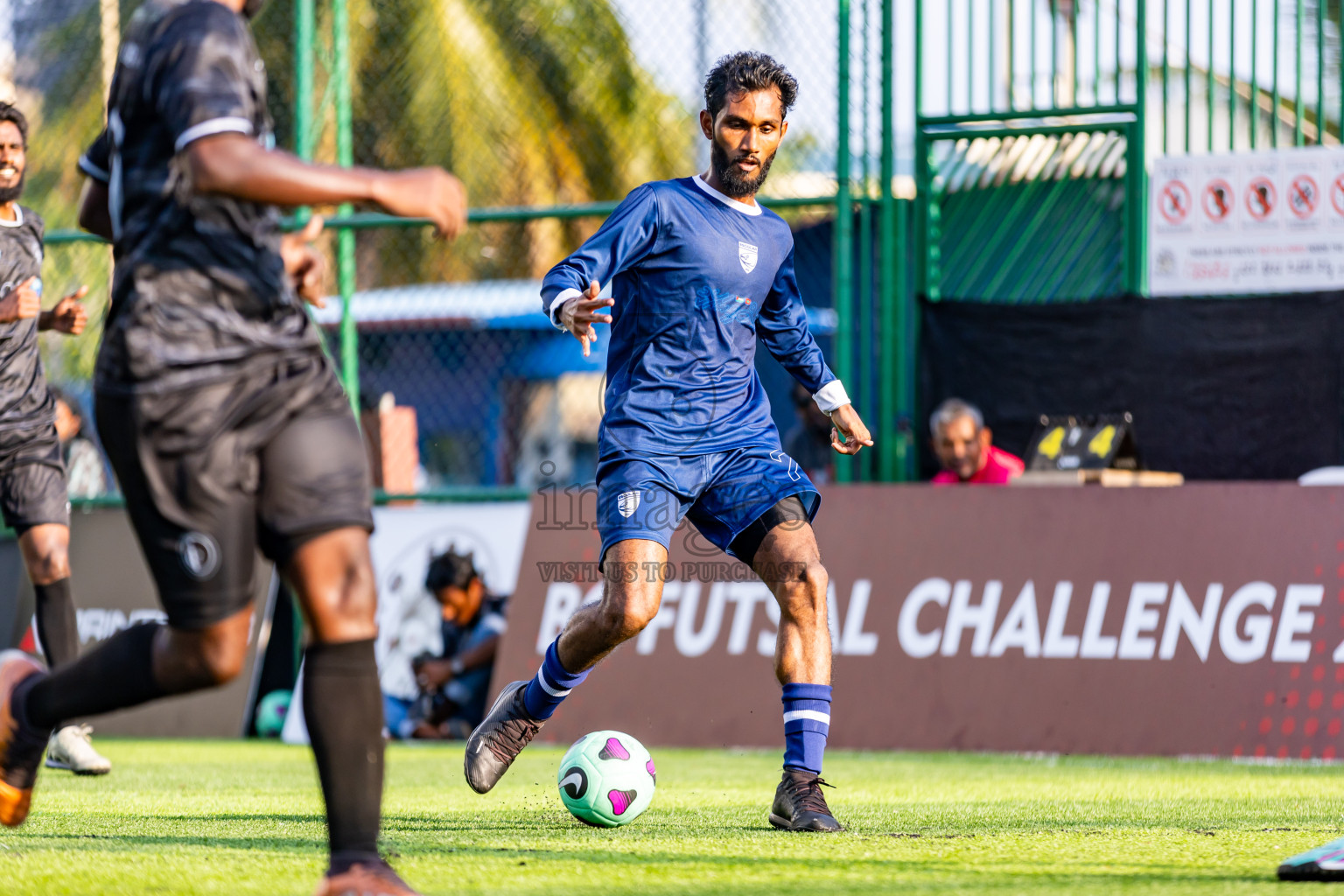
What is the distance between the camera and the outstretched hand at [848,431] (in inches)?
218

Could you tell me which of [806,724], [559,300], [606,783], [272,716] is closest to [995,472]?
[806,724]

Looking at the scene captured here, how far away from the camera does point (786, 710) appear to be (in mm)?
5184

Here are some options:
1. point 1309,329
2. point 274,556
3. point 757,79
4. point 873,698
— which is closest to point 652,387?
point 757,79

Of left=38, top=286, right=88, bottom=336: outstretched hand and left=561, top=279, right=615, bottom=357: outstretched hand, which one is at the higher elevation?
left=38, top=286, right=88, bottom=336: outstretched hand

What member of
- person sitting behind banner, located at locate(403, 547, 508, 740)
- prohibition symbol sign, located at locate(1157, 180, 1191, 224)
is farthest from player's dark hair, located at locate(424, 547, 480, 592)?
prohibition symbol sign, located at locate(1157, 180, 1191, 224)

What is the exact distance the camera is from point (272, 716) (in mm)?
10117

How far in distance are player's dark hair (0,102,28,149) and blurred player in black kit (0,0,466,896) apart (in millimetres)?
3662

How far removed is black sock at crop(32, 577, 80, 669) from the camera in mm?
6953

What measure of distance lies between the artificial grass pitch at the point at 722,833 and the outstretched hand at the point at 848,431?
1.27 meters

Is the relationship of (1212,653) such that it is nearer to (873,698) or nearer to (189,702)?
(873,698)

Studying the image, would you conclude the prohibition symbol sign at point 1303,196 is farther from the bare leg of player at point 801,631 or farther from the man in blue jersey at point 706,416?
the bare leg of player at point 801,631

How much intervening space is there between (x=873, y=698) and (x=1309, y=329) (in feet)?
10.4

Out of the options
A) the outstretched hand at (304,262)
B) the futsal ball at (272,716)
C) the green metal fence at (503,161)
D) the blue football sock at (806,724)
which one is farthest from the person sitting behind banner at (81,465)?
the outstretched hand at (304,262)

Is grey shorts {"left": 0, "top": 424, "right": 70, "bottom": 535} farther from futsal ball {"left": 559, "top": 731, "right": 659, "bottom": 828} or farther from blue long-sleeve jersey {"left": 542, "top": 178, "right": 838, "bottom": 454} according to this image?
futsal ball {"left": 559, "top": 731, "right": 659, "bottom": 828}
